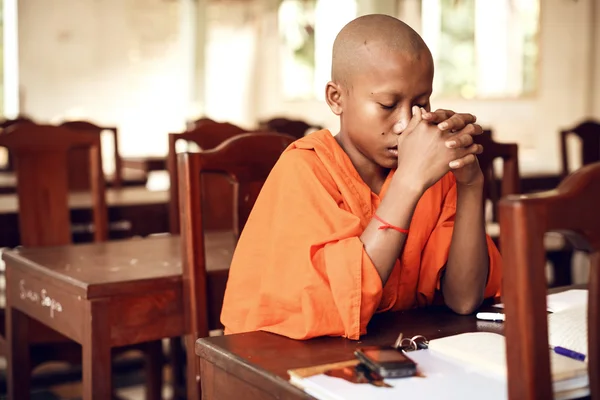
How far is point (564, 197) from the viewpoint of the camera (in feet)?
2.41

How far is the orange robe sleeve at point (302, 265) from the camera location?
118 cm

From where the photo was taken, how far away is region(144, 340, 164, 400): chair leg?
8.55ft

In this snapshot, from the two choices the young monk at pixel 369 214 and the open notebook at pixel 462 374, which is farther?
the young monk at pixel 369 214

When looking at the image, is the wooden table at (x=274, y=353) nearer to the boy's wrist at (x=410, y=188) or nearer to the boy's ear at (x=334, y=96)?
the boy's wrist at (x=410, y=188)

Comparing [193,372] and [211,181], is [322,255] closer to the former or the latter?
[193,372]

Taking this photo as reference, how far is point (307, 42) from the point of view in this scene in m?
8.25

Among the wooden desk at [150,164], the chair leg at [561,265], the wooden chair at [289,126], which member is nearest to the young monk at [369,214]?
the chair leg at [561,265]

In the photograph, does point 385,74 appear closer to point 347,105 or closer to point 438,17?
point 347,105

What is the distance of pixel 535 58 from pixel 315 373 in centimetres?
509

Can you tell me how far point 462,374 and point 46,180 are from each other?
1907 mm

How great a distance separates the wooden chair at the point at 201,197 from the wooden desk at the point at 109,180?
7.19 feet

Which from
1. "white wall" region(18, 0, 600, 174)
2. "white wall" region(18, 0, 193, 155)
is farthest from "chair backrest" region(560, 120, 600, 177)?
"white wall" region(18, 0, 193, 155)

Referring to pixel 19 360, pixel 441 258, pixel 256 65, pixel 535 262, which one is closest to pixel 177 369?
pixel 19 360

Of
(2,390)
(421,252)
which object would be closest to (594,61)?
(2,390)
